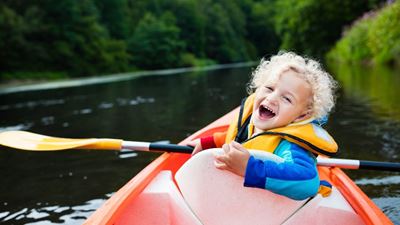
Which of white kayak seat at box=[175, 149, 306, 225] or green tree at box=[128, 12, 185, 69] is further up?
white kayak seat at box=[175, 149, 306, 225]

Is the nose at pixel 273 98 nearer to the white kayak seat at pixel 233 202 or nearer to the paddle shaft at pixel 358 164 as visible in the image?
the white kayak seat at pixel 233 202

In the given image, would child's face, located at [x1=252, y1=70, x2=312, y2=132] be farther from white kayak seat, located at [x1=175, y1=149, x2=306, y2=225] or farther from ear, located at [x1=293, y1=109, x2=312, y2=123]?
white kayak seat, located at [x1=175, y1=149, x2=306, y2=225]

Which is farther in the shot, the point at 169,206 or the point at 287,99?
the point at 169,206

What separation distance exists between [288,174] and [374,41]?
1332cm

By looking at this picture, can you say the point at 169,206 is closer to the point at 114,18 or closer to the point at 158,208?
the point at 158,208

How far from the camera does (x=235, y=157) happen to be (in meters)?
1.86

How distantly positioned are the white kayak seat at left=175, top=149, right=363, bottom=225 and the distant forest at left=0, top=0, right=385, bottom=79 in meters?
22.1

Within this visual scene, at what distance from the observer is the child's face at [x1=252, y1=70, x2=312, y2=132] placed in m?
2.12

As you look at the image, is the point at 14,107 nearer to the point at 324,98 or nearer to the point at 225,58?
the point at 324,98

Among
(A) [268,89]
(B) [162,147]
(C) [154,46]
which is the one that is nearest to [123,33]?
(C) [154,46]

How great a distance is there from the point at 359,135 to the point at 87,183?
118 inches

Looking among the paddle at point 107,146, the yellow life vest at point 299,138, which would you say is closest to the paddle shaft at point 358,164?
the paddle at point 107,146

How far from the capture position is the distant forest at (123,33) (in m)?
24.8

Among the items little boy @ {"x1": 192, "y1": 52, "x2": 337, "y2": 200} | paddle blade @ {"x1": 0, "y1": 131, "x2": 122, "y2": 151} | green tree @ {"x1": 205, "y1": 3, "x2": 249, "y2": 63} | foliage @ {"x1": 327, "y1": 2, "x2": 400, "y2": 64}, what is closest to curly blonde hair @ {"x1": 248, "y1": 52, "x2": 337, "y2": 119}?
little boy @ {"x1": 192, "y1": 52, "x2": 337, "y2": 200}
